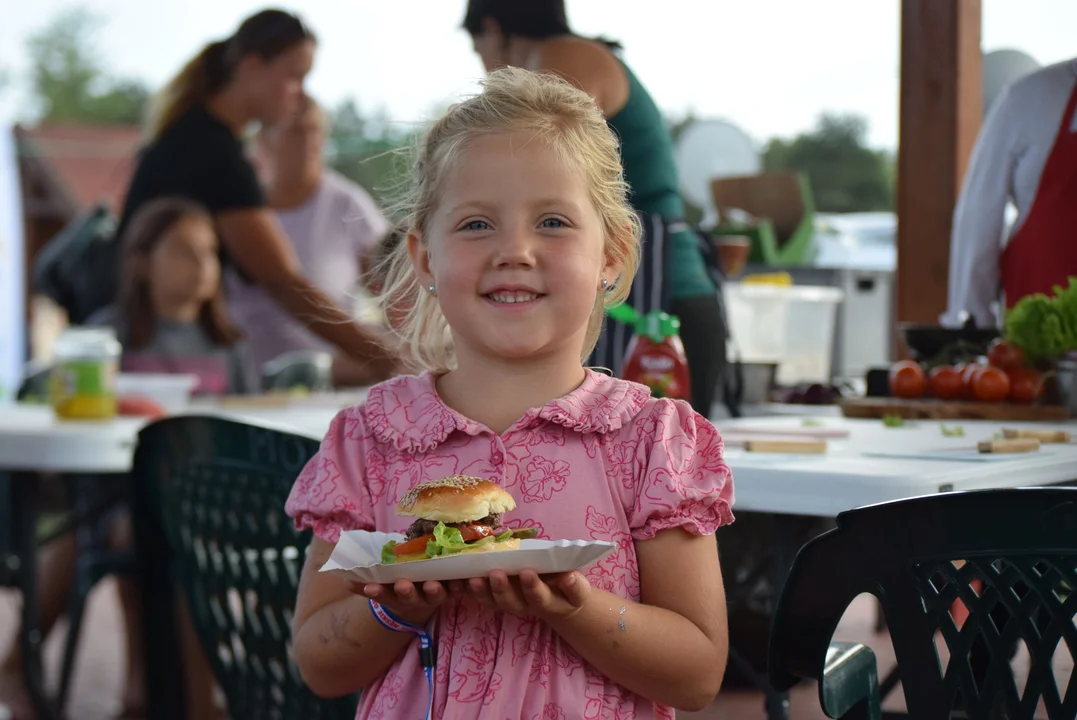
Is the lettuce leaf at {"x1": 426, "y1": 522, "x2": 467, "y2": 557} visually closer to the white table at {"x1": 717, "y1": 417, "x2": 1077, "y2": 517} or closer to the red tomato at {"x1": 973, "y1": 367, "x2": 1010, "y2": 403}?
the white table at {"x1": 717, "y1": 417, "x2": 1077, "y2": 517}

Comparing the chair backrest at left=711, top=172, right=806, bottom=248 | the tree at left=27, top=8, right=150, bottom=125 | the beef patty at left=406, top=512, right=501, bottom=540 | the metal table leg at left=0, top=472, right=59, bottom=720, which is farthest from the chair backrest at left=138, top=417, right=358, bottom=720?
the tree at left=27, top=8, right=150, bottom=125

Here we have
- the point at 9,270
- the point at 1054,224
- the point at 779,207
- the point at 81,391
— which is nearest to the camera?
the point at 1054,224

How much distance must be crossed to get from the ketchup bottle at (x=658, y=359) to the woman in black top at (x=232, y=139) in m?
2.36

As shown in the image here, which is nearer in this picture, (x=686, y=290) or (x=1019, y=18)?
(x=686, y=290)

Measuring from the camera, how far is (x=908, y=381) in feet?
8.99

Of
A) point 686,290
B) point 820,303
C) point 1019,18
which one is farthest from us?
point 820,303

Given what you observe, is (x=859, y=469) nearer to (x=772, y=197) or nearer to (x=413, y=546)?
(x=413, y=546)

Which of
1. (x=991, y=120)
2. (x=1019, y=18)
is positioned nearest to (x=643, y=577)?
(x=991, y=120)

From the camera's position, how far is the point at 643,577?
1.37 m

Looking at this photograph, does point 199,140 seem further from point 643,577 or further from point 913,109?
point 643,577

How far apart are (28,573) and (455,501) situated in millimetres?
2483

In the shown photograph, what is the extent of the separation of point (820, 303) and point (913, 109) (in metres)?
1.50

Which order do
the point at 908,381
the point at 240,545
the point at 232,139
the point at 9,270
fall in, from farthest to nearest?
the point at 9,270 → the point at 232,139 → the point at 908,381 → the point at 240,545

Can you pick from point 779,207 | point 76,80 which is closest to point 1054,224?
point 779,207
